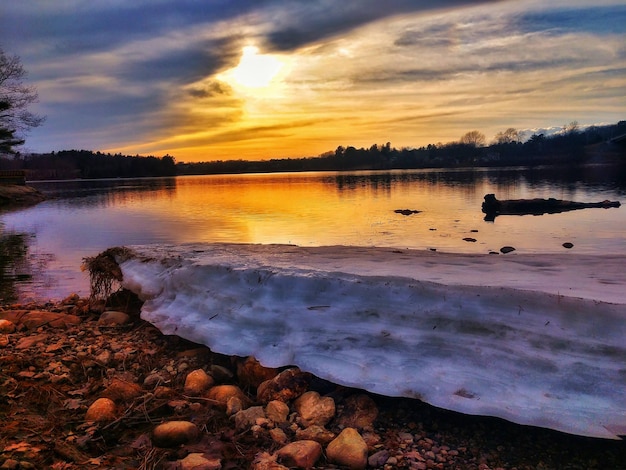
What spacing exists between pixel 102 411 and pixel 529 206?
1182 inches

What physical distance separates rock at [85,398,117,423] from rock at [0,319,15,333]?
11.3 feet

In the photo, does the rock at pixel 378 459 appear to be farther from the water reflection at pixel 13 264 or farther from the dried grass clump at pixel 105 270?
the water reflection at pixel 13 264

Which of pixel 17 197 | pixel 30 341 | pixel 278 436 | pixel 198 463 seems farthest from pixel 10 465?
pixel 17 197

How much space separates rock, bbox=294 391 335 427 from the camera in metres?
3.92

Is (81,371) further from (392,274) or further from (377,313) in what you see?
(392,274)

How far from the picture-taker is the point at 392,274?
18.7 ft

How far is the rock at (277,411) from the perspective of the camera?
3942mm

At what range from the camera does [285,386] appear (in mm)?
4312

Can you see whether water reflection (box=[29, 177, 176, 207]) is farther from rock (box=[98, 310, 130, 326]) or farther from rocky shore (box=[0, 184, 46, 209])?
rock (box=[98, 310, 130, 326])

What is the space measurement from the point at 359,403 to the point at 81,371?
3.34 metres

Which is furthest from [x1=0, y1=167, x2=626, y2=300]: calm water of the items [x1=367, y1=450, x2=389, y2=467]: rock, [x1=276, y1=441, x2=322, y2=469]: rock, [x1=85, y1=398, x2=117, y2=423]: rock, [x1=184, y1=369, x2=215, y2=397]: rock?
[x1=367, y1=450, x2=389, y2=467]: rock

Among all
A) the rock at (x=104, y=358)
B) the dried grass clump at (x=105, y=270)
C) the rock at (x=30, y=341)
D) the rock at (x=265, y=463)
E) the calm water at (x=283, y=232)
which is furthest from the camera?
the calm water at (x=283, y=232)

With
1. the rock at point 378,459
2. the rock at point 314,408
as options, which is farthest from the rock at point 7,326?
the rock at point 378,459

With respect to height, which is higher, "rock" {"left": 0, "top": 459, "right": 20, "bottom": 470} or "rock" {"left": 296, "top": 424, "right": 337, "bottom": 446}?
"rock" {"left": 0, "top": 459, "right": 20, "bottom": 470}
